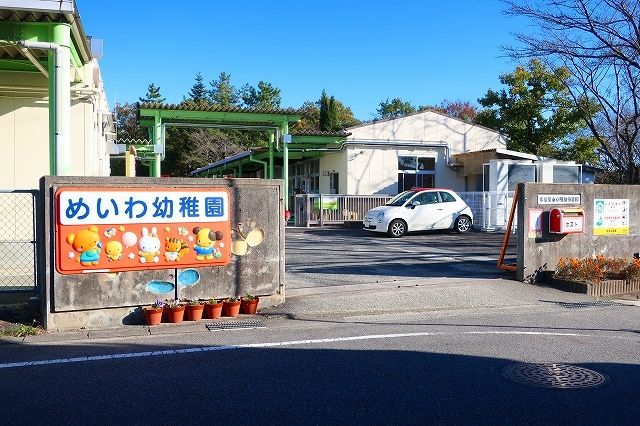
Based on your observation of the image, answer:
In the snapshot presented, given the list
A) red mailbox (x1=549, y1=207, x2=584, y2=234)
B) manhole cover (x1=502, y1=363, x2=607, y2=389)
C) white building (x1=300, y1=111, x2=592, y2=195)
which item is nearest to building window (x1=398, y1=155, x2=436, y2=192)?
white building (x1=300, y1=111, x2=592, y2=195)

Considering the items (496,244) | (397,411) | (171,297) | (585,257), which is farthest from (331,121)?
(397,411)

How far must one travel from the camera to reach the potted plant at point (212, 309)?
851cm

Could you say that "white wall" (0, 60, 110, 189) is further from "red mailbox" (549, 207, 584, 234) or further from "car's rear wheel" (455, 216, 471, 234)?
"car's rear wheel" (455, 216, 471, 234)

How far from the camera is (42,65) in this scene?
11.0 meters

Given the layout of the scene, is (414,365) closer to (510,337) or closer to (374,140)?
(510,337)

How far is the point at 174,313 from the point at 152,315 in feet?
0.96

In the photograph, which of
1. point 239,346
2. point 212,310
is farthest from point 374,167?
point 239,346

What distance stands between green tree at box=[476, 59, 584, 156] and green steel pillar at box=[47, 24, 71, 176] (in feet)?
83.7

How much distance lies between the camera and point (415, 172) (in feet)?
90.2

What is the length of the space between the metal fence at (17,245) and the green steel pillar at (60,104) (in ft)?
2.09

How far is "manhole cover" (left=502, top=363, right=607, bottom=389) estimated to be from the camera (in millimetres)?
5465

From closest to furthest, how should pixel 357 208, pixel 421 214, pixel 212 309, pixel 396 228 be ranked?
pixel 212 309 < pixel 396 228 < pixel 421 214 < pixel 357 208

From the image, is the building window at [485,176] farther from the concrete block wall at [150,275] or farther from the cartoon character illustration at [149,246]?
the cartoon character illustration at [149,246]

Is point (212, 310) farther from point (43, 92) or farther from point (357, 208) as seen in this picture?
point (357, 208)
